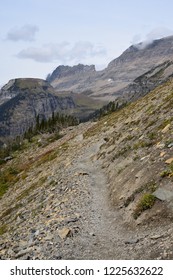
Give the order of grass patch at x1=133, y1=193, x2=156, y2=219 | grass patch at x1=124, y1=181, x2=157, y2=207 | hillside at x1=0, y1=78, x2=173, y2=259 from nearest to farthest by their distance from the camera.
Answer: hillside at x1=0, y1=78, x2=173, y2=259 < grass patch at x1=133, y1=193, x2=156, y2=219 < grass patch at x1=124, y1=181, x2=157, y2=207

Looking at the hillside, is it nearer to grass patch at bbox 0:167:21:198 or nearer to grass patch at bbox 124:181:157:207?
grass patch at bbox 124:181:157:207

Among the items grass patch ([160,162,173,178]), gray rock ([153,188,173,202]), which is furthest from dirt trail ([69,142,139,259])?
grass patch ([160,162,173,178])

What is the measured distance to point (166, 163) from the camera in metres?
23.8

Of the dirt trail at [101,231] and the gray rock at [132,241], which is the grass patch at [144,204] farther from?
the gray rock at [132,241]

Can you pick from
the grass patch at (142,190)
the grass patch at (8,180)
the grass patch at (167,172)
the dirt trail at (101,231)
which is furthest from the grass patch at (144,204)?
the grass patch at (8,180)

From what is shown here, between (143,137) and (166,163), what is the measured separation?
10.6m

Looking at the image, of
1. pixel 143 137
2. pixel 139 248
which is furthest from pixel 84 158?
pixel 139 248

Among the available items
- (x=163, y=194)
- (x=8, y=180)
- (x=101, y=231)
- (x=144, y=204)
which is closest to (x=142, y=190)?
(x=144, y=204)

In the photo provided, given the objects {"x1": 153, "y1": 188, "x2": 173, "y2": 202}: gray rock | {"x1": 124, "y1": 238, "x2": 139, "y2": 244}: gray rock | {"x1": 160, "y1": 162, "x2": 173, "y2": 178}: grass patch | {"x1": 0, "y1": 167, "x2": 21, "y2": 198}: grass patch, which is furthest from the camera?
{"x1": 0, "y1": 167, "x2": 21, "y2": 198}: grass patch

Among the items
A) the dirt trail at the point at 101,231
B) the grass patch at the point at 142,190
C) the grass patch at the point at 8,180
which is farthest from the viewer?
the grass patch at the point at 8,180

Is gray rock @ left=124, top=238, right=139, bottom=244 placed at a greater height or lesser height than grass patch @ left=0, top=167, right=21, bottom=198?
greater

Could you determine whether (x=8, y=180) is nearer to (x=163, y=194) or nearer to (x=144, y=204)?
(x=144, y=204)

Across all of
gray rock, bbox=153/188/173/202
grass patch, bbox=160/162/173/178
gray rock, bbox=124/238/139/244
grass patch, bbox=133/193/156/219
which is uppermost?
grass patch, bbox=160/162/173/178

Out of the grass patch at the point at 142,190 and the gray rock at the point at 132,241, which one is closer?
the gray rock at the point at 132,241
